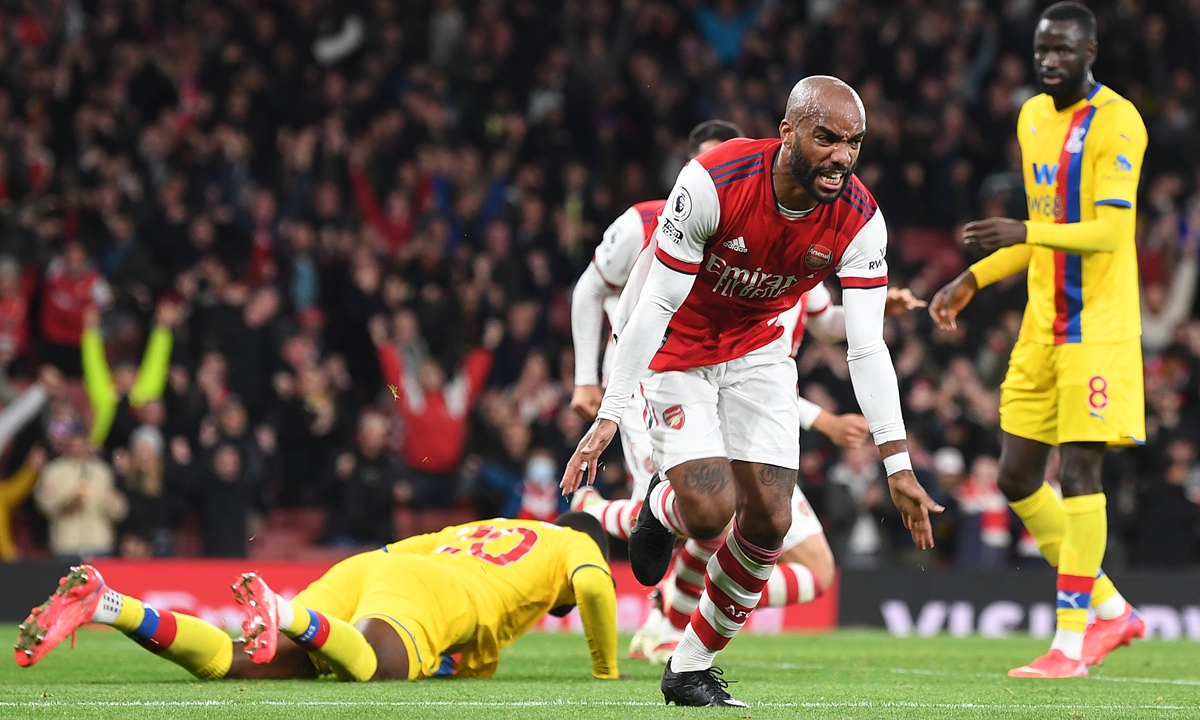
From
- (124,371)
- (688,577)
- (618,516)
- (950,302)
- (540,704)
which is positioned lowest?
(688,577)

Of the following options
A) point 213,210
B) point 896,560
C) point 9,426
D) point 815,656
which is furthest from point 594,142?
point 815,656

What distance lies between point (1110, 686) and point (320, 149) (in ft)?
33.7

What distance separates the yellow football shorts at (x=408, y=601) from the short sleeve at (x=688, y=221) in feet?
6.03

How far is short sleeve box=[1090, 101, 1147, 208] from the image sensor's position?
6891 mm

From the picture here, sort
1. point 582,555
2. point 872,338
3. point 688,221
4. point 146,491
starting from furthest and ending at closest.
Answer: point 146,491 < point 582,555 < point 872,338 < point 688,221

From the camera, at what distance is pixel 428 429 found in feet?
42.0

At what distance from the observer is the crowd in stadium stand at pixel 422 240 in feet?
41.0

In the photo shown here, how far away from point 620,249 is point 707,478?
2.29m

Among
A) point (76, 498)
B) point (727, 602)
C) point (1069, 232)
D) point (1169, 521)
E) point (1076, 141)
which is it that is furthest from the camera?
point (1169, 521)

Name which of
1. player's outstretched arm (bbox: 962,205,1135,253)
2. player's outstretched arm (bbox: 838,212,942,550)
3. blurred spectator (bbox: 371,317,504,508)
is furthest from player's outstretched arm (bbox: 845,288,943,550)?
blurred spectator (bbox: 371,317,504,508)

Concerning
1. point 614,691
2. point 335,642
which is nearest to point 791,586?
point 614,691

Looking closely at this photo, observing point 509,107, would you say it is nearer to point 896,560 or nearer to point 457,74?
point 457,74

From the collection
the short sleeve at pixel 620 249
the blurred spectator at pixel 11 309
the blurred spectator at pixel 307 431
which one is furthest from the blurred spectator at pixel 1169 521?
the blurred spectator at pixel 11 309

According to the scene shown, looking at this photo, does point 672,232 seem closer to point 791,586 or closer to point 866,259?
point 866,259
